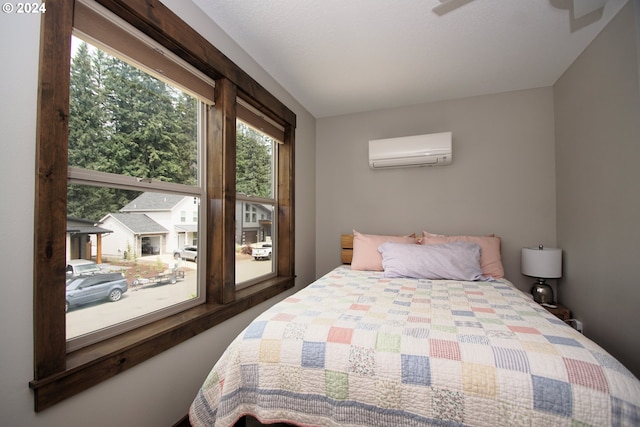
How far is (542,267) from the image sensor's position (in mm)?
2443

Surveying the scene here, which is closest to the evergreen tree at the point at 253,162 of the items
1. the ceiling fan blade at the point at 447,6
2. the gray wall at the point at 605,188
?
the ceiling fan blade at the point at 447,6

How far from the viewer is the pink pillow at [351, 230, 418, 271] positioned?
2664 millimetres

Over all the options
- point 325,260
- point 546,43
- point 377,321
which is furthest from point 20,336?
point 546,43

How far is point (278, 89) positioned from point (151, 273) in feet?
6.30

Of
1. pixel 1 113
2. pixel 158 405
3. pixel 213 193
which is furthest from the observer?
pixel 213 193

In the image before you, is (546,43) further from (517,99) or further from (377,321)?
(377,321)

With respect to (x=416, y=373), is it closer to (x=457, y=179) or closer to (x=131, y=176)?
(x=131, y=176)

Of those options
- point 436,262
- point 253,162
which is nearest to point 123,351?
point 253,162

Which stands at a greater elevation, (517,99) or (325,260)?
(517,99)

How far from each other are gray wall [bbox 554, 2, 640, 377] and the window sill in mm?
2500

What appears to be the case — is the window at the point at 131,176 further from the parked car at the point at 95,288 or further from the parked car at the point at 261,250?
the parked car at the point at 261,250

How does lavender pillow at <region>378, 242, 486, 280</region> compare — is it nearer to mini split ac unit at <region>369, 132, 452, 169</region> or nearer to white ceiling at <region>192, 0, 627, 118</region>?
mini split ac unit at <region>369, 132, 452, 169</region>

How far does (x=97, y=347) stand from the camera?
1.28m

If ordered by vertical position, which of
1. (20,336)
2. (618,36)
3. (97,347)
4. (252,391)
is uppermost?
(618,36)
